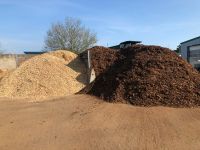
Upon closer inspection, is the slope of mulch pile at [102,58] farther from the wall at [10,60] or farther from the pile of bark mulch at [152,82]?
the pile of bark mulch at [152,82]

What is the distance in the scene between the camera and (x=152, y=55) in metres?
14.9

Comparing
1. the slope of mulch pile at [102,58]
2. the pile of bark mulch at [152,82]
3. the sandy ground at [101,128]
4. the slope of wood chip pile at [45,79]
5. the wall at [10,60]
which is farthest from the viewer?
the wall at [10,60]

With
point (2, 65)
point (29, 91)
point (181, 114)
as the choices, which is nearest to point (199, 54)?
point (2, 65)

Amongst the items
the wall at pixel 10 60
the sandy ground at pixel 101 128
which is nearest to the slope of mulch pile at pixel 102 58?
the wall at pixel 10 60

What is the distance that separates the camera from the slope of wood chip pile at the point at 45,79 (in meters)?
19.7

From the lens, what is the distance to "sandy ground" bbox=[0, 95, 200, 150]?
347 inches

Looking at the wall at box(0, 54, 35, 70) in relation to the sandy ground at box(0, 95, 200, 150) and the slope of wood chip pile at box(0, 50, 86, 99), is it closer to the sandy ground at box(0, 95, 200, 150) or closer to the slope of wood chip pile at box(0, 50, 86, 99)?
the slope of wood chip pile at box(0, 50, 86, 99)

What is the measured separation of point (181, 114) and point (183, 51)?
42395mm

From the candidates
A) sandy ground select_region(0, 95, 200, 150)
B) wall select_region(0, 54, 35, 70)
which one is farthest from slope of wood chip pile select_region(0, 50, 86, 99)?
sandy ground select_region(0, 95, 200, 150)

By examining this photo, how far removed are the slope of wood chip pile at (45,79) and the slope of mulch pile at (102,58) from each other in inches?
39.9

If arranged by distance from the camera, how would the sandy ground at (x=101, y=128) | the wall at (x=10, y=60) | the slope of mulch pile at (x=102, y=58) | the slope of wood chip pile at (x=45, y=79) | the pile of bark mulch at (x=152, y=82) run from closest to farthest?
the sandy ground at (x=101, y=128), the pile of bark mulch at (x=152, y=82), the slope of wood chip pile at (x=45, y=79), the slope of mulch pile at (x=102, y=58), the wall at (x=10, y=60)

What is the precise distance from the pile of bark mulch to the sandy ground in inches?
25.1

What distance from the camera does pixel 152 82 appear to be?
12.7 metres

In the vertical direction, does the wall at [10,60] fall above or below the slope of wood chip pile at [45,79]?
above
